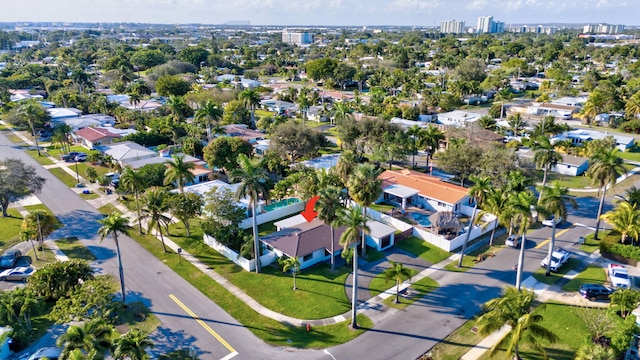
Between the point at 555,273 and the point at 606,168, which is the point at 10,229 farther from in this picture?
the point at 606,168

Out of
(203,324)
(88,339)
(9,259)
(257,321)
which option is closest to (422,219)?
(257,321)

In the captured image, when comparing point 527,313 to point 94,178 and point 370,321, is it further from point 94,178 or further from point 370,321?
point 94,178

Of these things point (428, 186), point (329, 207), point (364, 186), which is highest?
point (364, 186)

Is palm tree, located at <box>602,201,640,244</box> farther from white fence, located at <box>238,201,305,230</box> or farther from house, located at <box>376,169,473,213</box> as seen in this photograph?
white fence, located at <box>238,201,305,230</box>

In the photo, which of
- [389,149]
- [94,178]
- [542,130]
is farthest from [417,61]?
[94,178]

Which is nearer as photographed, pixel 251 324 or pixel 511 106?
→ pixel 251 324

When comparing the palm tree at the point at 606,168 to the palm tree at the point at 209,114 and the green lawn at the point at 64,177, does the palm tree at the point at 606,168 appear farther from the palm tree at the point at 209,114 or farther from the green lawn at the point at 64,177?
the green lawn at the point at 64,177

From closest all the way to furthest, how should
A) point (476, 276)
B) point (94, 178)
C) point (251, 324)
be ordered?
1. point (251, 324)
2. point (476, 276)
3. point (94, 178)
